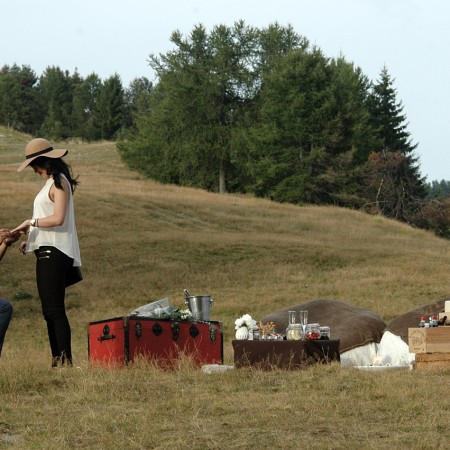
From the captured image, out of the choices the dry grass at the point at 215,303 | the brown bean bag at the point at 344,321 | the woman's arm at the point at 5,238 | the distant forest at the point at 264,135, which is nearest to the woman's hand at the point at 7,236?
the woman's arm at the point at 5,238

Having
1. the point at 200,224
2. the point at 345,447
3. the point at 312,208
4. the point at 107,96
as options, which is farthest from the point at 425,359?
the point at 107,96

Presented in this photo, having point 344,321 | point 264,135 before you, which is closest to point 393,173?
point 264,135

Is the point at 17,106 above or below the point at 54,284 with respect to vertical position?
above

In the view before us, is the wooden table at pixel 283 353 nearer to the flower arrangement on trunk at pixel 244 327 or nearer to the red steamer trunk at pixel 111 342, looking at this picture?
the flower arrangement on trunk at pixel 244 327

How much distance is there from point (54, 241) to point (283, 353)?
2508 millimetres

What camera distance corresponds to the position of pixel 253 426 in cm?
611

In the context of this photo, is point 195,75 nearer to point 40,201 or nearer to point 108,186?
point 108,186

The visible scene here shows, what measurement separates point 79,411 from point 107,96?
109725 mm

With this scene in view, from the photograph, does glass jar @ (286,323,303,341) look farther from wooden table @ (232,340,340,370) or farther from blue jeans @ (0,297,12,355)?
blue jeans @ (0,297,12,355)

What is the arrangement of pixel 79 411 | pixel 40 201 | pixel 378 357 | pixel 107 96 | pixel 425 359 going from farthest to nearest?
pixel 107 96 → pixel 378 357 → pixel 425 359 → pixel 40 201 → pixel 79 411

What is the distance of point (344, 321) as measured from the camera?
42.4 feet

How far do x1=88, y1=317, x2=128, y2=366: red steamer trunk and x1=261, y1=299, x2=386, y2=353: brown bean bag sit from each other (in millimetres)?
3369

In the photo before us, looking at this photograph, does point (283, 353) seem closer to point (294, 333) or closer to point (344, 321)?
point (294, 333)

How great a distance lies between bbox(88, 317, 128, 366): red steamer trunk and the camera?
371 inches
